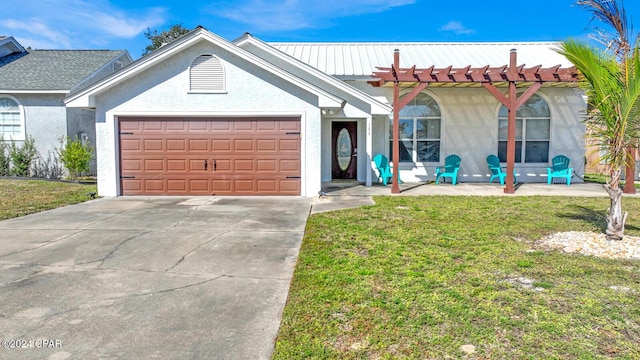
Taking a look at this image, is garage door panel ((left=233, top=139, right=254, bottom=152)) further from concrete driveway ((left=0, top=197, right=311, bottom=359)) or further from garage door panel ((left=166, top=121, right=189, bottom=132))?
concrete driveway ((left=0, top=197, right=311, bottom=359))

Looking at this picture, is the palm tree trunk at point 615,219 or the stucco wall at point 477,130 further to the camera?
the stucco wall at point 477,130

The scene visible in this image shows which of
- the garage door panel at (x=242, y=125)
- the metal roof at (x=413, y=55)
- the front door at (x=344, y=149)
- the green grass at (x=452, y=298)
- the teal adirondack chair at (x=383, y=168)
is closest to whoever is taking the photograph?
the green grass at (x=452, y=298)

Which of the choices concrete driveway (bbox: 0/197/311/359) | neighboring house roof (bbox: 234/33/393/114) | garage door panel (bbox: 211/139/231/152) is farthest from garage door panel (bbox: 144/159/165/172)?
neighboring house roof (bbox: 234/33/393/114)

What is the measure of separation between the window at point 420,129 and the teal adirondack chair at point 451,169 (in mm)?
640

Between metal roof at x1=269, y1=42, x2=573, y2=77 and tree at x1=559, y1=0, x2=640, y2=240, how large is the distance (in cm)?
948

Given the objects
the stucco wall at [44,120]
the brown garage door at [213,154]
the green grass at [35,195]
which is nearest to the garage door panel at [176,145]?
the brown garage door at [213,154]

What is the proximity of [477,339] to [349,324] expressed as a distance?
100 cm

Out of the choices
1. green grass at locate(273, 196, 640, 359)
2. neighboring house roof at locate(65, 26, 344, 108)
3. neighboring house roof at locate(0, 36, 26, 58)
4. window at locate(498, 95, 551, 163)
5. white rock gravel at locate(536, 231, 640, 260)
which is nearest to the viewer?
green grass at locate(273, 196, 640, 359)

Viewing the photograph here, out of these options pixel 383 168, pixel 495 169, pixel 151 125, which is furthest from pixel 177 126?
pixel 495 169

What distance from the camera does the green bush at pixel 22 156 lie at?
16.5 m

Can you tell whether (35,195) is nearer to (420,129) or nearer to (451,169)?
(420,129)

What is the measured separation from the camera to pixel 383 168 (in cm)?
1456

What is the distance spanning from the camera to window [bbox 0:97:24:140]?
665 inches

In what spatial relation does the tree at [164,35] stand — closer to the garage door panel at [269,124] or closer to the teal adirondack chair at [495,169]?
the garage door panel at [269,124]
